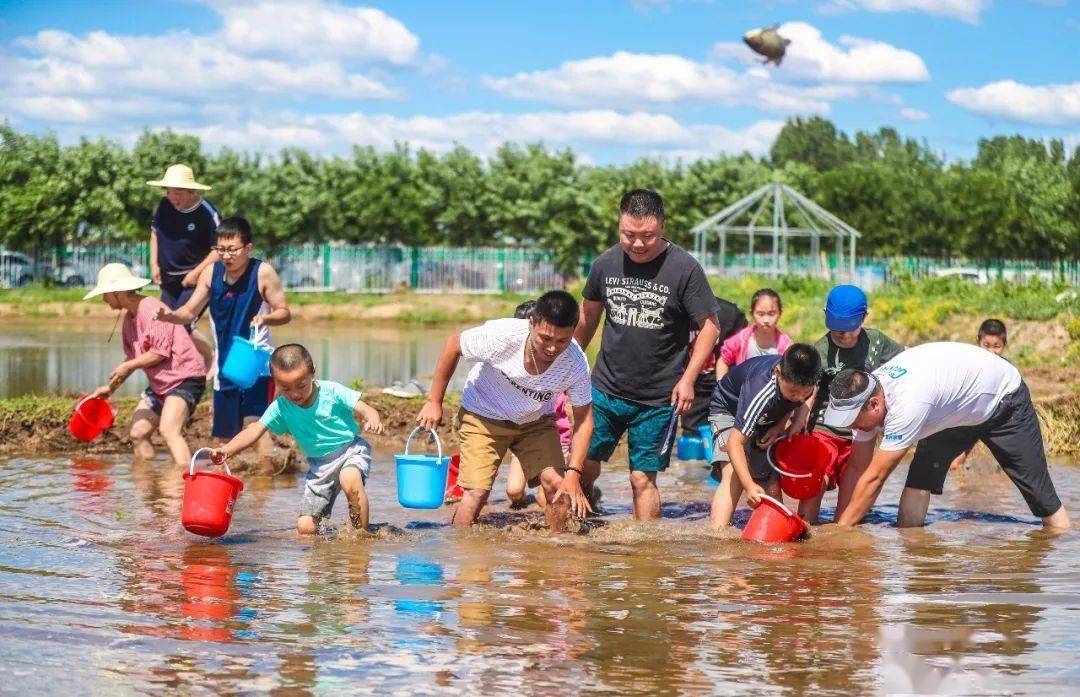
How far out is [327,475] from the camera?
767 cm

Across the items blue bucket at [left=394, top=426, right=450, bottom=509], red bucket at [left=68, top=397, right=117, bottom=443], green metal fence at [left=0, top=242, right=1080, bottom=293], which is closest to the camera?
blue bucket at [left=394, top=426, right=450, bottom=509]

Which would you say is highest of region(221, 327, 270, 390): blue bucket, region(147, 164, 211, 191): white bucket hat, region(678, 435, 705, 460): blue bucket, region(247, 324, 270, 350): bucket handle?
region(147, 164, 211, 191): white bucket hat

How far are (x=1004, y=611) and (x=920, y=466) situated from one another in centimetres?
233

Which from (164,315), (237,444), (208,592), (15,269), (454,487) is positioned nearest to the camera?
(208,592)

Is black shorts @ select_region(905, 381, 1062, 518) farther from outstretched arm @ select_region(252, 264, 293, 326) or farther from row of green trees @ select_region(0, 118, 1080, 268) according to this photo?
row of green trees @ select_region(0, 118, 1080, 268)

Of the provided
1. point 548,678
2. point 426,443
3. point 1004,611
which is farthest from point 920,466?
point 426,443

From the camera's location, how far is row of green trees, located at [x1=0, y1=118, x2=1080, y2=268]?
44.8 m

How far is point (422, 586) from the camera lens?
6.39 meters

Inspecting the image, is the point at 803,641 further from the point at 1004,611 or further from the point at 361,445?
the point at 361,445

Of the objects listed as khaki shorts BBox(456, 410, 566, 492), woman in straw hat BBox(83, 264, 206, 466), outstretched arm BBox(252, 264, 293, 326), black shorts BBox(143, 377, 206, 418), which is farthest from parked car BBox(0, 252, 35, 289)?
khaki shorts BBox(456, 410, 566, 492)

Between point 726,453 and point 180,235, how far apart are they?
4796mm

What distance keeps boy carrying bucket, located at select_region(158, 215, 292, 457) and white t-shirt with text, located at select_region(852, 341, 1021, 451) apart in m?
4.17

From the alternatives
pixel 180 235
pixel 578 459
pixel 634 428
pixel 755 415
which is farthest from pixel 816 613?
pixel 180 235

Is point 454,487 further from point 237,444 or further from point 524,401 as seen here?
point 237,444
